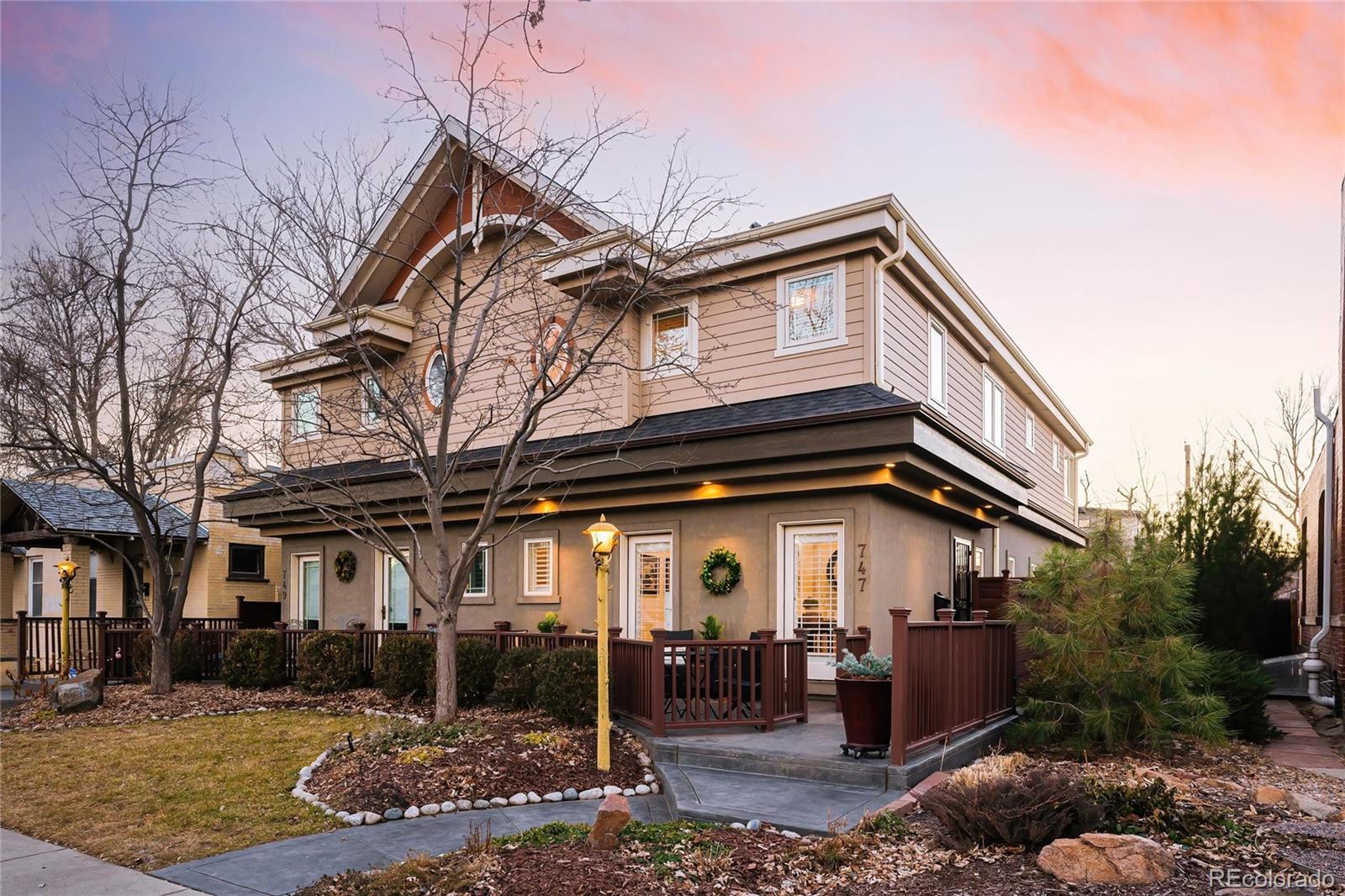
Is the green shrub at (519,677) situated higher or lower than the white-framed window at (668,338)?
lower

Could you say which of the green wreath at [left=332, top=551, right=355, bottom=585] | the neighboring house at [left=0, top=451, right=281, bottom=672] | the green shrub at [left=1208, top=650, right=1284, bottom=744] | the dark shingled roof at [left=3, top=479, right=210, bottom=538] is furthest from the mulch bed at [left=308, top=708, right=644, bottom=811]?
the neighboring house at [left=0, top=451, right=281, bottom=672]

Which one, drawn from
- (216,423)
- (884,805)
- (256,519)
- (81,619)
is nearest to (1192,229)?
(884,805)

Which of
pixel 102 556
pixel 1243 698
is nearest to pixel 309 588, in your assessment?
pixel 102 556

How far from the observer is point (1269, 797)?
249 inches

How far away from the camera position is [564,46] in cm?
952

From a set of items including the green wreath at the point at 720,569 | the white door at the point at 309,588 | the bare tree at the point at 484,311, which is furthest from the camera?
the white door at the point at 309,588

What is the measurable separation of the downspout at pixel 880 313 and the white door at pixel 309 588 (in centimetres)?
1308

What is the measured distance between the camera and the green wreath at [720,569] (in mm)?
12617

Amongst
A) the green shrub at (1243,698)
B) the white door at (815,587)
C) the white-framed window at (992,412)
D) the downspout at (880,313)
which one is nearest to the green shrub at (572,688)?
the white door at (815,587)

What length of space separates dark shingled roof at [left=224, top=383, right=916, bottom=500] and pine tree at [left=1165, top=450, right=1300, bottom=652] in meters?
4.54

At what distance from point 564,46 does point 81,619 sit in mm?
14726

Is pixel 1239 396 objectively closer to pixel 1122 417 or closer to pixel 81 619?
pixel 1122 417

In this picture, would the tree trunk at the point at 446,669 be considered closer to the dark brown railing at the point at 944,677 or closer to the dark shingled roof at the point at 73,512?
the dark brown railing at the point at 944,677

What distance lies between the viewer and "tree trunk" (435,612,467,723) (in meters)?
9.72
